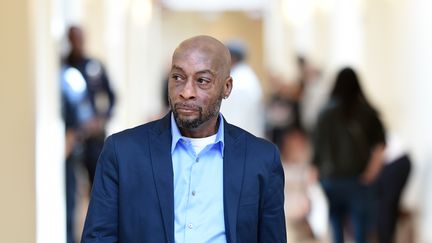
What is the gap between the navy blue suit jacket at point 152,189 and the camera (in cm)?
301

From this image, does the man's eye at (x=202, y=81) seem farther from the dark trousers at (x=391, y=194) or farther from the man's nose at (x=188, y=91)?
the dark trousers at (x=391, y=194)

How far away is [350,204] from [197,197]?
5194 millimetres

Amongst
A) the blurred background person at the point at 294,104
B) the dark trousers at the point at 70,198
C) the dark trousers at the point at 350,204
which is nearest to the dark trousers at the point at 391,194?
the dark trousers at the point at 350,204

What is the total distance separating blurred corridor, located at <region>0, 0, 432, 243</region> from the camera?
535 centimetres

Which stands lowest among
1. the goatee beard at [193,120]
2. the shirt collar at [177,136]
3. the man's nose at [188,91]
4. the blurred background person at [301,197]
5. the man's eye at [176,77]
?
the blurred background person at [301,197]

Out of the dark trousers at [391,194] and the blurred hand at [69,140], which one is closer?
the blurred hand at [69,140]

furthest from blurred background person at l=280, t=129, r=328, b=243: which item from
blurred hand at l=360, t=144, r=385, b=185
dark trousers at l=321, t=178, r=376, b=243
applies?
blurred hand at l=360, t=144, r=385, b=185

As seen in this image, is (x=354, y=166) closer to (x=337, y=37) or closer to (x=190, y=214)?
(x=190, y=214)

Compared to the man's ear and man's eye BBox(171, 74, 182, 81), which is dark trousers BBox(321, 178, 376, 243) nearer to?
the man's ear

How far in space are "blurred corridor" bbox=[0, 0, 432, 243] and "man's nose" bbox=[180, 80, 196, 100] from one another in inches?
93.9

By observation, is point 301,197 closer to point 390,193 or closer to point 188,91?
point 390,193

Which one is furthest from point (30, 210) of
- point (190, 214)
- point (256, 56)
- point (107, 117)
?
point (256, 56)

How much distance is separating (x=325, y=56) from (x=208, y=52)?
1350 cm

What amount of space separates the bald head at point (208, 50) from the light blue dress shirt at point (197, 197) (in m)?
0.24
